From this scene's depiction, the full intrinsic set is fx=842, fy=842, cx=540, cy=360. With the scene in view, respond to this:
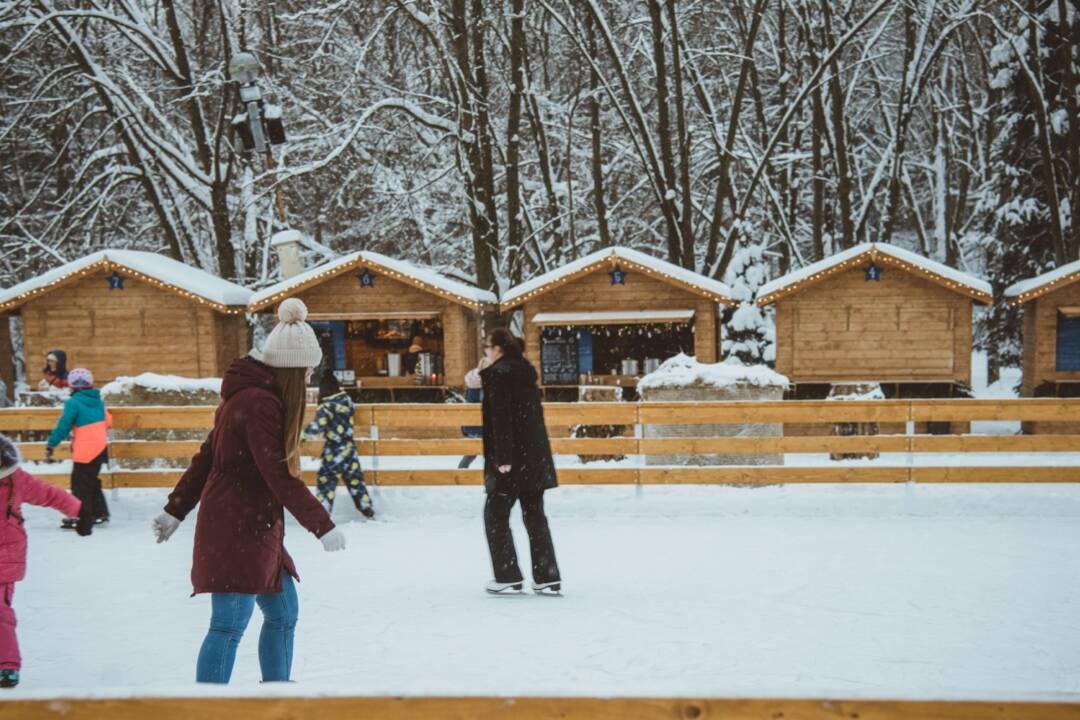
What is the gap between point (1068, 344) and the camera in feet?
48.9

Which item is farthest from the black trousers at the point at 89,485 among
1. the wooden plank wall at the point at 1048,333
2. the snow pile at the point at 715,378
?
the wooden plank wall at the point at 1048,333

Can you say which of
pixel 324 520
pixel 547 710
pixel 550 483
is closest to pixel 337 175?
pixel 550 483

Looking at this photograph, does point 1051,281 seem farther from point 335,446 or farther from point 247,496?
point 247,496

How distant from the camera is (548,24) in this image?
23891mm

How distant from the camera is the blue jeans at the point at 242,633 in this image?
3.39 metres

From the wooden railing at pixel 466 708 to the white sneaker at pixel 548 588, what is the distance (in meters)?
4.02

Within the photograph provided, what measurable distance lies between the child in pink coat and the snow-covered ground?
24 cm

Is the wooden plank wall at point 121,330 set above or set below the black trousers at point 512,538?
above

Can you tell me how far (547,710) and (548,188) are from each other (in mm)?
21126

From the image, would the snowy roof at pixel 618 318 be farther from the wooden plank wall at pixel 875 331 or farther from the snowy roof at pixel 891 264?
the wooden plank wall at pixel 875 331

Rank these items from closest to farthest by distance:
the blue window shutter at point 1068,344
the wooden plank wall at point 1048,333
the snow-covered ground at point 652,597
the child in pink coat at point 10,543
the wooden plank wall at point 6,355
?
the child in pink coat at point 10,543, the snow-covered ground at point 652,597, the wooden plank wall at point 1048,333, the blue window shutter at point 1068,344, the wooden plank wall at point 6,355

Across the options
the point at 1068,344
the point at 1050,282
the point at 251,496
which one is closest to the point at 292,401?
the point at 251,496

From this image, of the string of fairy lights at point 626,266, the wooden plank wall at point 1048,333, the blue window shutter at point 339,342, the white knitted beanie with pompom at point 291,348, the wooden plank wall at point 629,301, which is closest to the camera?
the white knitted beanie with pompom at point 291,348

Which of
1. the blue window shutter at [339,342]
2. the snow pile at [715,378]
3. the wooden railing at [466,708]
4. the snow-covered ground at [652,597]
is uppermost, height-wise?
the blue window shutter at [339,342]
